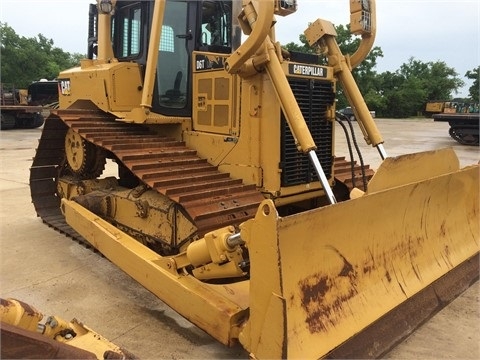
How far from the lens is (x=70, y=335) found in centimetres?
259

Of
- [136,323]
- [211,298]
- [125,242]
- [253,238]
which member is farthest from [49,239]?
[253,238]

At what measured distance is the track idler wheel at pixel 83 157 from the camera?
16.8 feet

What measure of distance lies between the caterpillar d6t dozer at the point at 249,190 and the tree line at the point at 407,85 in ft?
127

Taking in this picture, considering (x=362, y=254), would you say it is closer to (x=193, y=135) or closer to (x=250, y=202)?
(x=250, y=202)

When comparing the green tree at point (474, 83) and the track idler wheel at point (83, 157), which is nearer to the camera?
the track idler wheel at point (83, 157)

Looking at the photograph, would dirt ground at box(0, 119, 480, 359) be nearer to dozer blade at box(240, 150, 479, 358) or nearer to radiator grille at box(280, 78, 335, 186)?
dozer blade at box(240, 150, 479, 358)

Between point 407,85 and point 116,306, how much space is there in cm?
5237

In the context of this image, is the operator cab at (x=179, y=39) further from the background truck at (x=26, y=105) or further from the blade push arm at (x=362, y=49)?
the background truck at (x=26, y=105)

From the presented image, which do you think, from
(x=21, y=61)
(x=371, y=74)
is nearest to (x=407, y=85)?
(x=371, y=74)

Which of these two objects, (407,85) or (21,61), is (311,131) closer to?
(21,61)

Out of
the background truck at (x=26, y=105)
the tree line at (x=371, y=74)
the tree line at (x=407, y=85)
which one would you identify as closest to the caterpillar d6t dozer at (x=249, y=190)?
the background truck at (x=26, y=105)

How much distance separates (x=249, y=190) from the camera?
404cm

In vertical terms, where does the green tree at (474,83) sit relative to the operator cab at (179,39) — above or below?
above

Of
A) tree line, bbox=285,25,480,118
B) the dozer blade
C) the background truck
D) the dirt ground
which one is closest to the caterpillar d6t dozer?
the dozer blade
